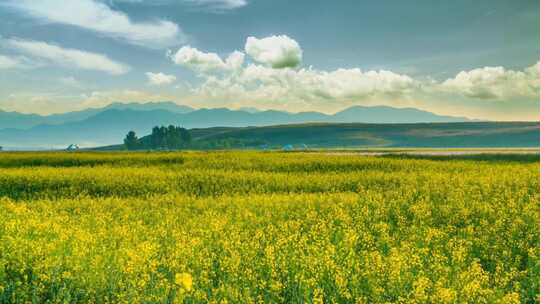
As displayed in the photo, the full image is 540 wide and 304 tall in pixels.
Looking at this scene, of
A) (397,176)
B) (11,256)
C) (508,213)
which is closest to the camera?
(11,256)

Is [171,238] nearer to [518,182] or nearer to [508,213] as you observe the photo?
[508,213]

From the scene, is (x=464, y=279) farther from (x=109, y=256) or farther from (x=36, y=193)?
(x=36, y=193)

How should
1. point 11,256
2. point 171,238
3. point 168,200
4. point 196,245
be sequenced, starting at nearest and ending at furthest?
point 11,256 < point 196,245 < point 171,238 < point 168,200

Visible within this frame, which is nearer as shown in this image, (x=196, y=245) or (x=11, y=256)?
(x=11, y=256)

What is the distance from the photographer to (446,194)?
669 inches

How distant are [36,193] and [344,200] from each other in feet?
46.9

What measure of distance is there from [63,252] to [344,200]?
31.4 feet

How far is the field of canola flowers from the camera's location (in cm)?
716

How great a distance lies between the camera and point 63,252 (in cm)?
876

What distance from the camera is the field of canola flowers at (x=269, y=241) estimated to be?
7.16m

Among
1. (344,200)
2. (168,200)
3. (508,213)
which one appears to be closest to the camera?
(508,213)

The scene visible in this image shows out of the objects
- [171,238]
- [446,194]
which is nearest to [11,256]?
[171,238]

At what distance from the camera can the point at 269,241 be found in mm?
10406

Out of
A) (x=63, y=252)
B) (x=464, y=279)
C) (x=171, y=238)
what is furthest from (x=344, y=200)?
(x=63, y=252)
